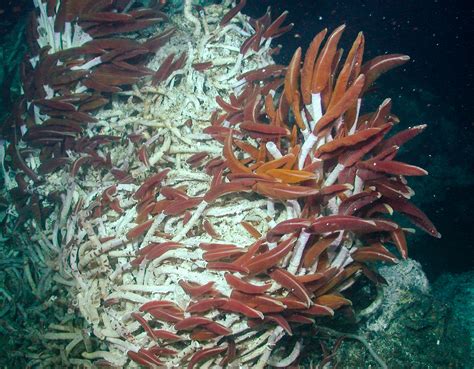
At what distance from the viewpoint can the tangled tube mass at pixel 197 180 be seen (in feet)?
8.95

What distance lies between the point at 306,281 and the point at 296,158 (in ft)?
3.28

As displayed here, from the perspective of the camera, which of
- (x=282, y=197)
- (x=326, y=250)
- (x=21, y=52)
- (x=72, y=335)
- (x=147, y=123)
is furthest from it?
(x=21, y=52)

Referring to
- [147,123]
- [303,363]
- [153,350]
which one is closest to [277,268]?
[153,350]

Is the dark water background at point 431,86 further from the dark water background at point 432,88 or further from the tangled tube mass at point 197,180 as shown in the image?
→ the tangled tube mass at point 197,180

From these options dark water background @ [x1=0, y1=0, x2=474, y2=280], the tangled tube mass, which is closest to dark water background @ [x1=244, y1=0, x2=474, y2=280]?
dark water background @ [x1=0, y1=0, x2=474, y2=280]

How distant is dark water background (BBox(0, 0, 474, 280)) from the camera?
9.66 meters

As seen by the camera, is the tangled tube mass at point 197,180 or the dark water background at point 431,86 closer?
the tangled tube mass at point 197,180

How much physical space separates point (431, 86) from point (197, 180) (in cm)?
1062

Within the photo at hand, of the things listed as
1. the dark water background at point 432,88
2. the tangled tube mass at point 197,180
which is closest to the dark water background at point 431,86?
the dark water background at point 432,88

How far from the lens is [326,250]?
2973 mm

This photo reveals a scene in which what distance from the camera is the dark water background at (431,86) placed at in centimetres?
966

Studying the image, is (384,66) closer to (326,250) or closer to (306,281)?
(326,250)

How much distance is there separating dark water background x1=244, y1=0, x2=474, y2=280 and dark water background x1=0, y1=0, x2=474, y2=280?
2 centimetres

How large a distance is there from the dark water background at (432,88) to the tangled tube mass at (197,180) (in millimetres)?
6056
